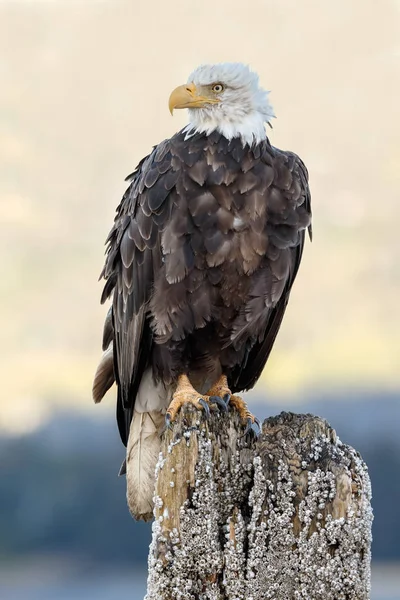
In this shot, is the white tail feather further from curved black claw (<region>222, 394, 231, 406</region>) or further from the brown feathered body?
curved black claw (<region>222, 394, 231, 406</region>)

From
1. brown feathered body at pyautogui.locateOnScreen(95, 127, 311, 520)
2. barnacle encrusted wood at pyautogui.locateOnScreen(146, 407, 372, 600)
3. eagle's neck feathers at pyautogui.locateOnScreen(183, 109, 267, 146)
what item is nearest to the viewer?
barnacle encrusted wood at pyautogui.locateOnScreen(146, 407, 372, 600)

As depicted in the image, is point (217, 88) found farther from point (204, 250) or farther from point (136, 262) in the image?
point (136, 262)

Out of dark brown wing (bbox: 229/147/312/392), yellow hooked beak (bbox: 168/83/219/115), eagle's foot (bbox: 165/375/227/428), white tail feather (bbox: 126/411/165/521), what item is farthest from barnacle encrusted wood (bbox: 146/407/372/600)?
yellow hooked beak (bbox: 168/83/219/115)

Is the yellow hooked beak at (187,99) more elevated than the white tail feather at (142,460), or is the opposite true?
the yellow hooked beak at (187,99)

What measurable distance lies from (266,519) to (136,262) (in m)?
2.21

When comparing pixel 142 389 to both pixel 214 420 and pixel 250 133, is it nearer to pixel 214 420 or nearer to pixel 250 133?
pixel 214 420

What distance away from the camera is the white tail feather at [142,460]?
587 cm

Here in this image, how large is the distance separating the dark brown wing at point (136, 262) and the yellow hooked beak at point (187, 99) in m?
0.28

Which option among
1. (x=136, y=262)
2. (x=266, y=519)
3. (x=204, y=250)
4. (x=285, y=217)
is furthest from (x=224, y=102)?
(x=266, y=519)

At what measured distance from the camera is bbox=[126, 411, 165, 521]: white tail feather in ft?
19.2

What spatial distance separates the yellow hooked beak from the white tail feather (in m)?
2.23

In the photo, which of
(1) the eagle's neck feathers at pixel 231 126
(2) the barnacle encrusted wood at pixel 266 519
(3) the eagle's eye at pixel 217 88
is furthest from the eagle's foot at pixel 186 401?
(3) the eagle's eye at pixel 217 88

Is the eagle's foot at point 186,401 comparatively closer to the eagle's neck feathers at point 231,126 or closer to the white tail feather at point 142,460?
the white tail feather at point 142,460

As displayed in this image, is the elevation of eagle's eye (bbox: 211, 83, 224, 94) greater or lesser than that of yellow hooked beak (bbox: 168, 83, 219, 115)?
greater
